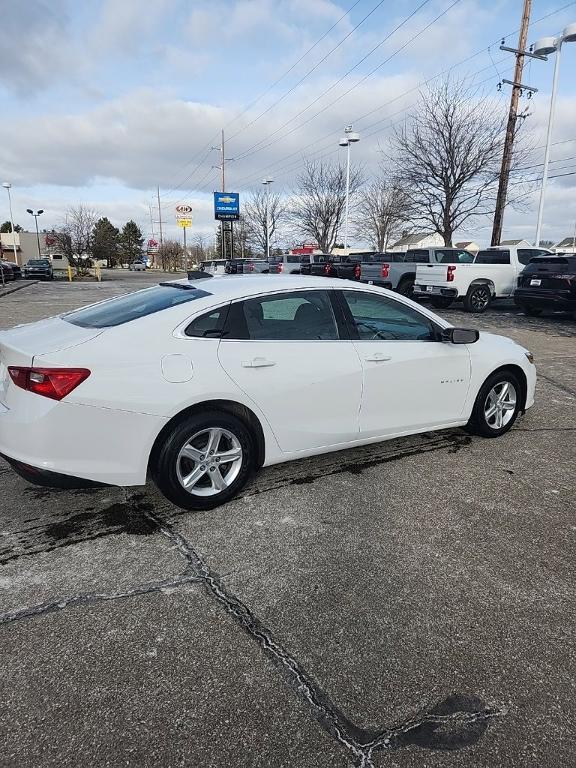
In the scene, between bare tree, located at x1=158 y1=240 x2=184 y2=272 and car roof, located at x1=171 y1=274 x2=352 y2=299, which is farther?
bare tree, located at x1=158 y1=240 x2=184 y2=272

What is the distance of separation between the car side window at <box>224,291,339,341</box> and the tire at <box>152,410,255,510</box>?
607 millimetres

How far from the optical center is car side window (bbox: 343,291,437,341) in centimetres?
389

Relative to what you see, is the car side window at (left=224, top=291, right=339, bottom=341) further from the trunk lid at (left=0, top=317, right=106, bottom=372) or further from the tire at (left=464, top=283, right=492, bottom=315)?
the tire at (left=464, top=283, right=492, bottom=315)

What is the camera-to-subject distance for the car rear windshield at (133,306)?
3.36 meters

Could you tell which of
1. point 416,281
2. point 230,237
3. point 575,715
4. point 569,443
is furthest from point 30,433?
point 230,237

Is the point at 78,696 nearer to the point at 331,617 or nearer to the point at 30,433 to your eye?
the point at 331,617

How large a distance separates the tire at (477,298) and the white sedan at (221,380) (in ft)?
37.6

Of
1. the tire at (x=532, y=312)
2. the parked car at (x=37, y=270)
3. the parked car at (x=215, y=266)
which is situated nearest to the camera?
the tire at (x=532, y=312)

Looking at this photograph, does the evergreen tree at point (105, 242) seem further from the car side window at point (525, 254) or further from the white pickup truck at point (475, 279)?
the car side window at point (525, 254)

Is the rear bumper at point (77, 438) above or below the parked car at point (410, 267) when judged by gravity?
below

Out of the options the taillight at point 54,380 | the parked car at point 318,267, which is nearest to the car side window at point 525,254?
the parked car at point 318,267

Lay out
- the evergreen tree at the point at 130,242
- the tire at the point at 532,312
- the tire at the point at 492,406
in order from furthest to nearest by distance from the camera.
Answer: the evergreen tree at the point at 130,242
the tire at the point at 532,312
the tire at the point at 492,406

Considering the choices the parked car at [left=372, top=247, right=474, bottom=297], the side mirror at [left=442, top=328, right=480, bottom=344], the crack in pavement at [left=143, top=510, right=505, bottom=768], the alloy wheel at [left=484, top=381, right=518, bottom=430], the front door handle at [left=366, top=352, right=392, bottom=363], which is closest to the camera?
the crack in pavement at [left=143, top=510, right=505, bottom=768]

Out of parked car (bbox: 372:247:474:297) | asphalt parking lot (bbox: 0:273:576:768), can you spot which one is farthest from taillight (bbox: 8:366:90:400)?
parked car (bbox: 372:247:474:297)
